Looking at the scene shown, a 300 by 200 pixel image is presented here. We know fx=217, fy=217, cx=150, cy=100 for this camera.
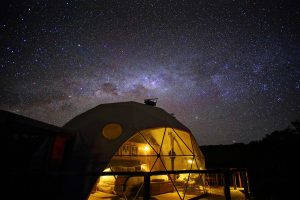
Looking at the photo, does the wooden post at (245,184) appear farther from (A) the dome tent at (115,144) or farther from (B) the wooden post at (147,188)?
(B) the wooden post at (147,188)

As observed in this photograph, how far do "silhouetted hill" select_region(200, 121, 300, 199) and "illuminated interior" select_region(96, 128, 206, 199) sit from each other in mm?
3785

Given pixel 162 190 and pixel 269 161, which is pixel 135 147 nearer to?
pixel 162 190

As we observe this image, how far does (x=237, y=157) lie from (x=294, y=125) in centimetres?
990

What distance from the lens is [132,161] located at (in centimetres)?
1049

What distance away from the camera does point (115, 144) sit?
7.17m

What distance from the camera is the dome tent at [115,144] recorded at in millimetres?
6703

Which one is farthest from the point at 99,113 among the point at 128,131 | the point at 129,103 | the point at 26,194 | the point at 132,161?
the point at 26,194

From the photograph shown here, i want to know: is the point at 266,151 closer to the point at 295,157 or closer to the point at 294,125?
the point at 295,157

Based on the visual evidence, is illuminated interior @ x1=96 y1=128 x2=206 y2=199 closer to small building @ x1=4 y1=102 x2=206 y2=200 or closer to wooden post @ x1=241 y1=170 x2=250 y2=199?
small building @ x1=4 y1=102 x2=206 y2=200

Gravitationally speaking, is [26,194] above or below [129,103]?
below

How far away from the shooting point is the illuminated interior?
7.73m

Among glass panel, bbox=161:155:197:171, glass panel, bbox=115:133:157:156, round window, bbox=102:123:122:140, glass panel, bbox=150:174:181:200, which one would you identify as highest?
round window, bbox=102:123:122:140

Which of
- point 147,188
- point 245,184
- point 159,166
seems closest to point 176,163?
point 159,166

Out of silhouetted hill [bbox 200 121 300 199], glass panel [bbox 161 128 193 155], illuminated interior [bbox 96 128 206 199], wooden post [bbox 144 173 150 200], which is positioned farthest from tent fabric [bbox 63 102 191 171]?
silhouetted hill [bbox 200 121 300 199]
